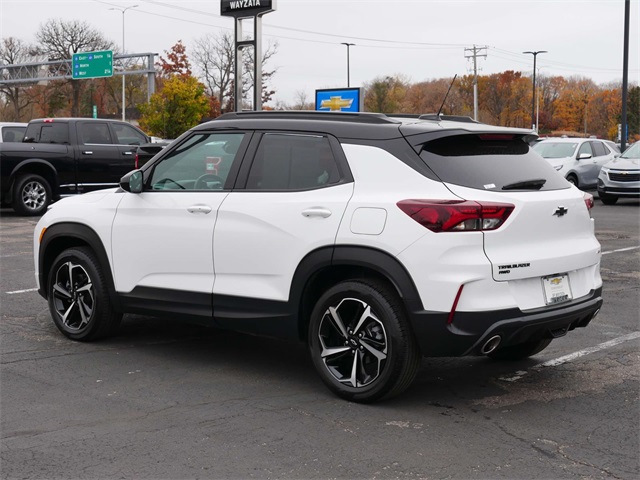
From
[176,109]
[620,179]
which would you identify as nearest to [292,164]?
[620,179]

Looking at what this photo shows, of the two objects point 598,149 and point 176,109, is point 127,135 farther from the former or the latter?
point 176,109

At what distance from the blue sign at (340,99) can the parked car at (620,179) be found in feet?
23.3

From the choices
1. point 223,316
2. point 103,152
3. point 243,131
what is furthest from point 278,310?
point 103,152

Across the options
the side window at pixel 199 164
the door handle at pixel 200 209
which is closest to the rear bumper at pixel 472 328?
the door handle at pixel 200 209

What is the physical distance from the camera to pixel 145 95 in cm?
8488

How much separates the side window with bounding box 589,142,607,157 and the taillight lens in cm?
2206

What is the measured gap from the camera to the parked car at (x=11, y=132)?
19.2m

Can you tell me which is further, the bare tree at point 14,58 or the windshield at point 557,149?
the bare tree at point 14,58

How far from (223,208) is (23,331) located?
253 centimetres

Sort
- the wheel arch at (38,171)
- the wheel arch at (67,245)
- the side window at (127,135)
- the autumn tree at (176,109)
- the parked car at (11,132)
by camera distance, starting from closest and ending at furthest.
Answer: the wheel arch at (67,245) < the wheel arch at (38,171) < the side window at (127,135) < the parked car at (11,132) < the autumn tree at (176,109)

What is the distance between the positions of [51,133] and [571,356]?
14737 mm

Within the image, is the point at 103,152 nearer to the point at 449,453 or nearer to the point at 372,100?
the point at 449,453

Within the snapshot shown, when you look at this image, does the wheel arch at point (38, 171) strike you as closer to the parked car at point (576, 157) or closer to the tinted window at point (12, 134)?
the tinted window at point (12, 134)

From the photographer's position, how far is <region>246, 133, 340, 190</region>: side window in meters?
5.39
